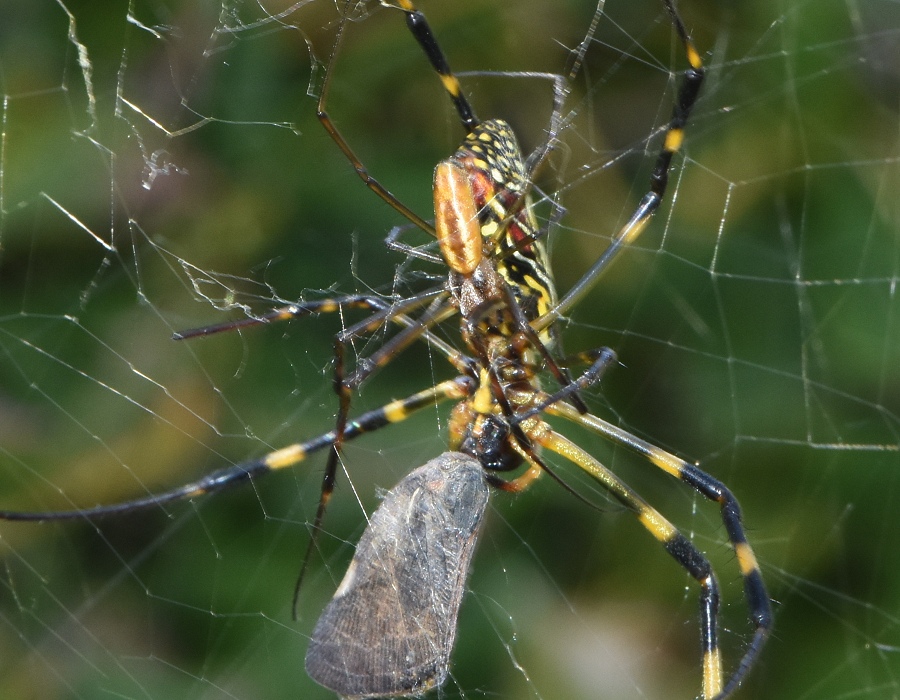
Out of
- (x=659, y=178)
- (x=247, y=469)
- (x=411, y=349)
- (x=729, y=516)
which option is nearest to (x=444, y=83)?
(x=659, y=178)

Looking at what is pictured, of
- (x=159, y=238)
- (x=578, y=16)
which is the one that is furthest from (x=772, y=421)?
(x=159, y=238)

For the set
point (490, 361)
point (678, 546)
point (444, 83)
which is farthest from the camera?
point (678, 546)

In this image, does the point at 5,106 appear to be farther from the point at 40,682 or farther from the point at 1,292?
the point at 40,682

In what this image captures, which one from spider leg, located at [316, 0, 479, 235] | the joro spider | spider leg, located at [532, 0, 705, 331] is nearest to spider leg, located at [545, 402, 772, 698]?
the joro spider

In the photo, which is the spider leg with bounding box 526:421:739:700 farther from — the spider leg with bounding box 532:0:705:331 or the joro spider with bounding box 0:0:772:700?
the spider leg with bounding box 532:0:705:331

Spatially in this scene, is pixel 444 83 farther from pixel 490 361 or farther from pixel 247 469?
pixel 247 469

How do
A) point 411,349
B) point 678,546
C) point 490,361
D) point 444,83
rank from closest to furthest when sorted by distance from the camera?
point 490,361 → point 444,83 → point 678,546 → point 411,349
